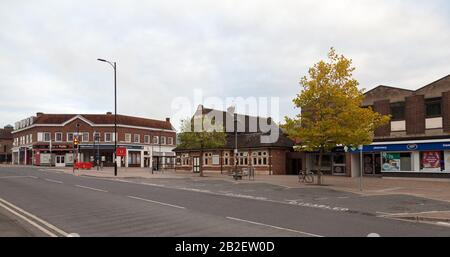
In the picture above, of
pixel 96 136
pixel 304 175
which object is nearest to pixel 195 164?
pixel 304 175

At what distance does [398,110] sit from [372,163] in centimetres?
531

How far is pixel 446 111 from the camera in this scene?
32375 mm

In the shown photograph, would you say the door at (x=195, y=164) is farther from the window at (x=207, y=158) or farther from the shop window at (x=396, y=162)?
the shop window at (x=396, y=162)

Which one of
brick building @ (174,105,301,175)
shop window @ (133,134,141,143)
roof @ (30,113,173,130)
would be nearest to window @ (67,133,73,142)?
roof @ (30,113,173,130)

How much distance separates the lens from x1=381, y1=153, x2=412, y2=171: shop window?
34812mm

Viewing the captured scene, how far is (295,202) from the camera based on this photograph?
713 inches

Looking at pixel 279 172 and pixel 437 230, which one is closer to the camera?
pixel 437 230

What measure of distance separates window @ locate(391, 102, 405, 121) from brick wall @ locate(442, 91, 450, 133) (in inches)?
133

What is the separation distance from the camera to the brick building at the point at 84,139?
7750cm

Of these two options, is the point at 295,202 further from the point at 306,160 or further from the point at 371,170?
the point at 306,160
